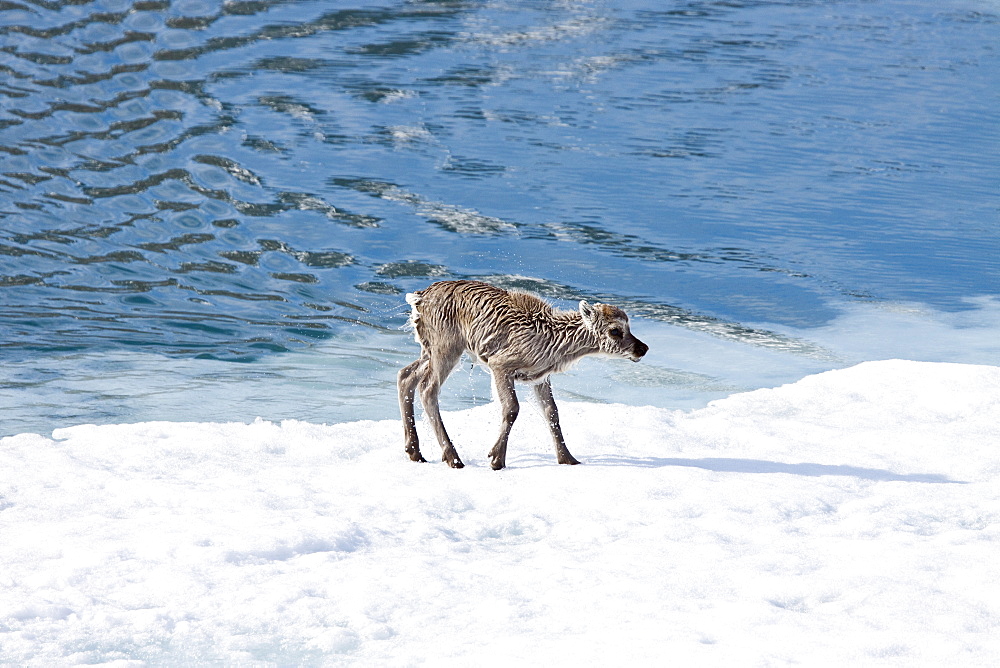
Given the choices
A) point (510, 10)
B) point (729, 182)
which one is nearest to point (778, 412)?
point (729, 182)

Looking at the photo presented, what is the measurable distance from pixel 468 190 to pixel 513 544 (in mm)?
13080

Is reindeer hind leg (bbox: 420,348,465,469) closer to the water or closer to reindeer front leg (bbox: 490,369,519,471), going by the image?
reindeer front leg (bbox: 490,369,519,471)

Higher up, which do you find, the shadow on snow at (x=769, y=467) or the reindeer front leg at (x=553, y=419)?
the reindeer front leg at (x=553, y=419)

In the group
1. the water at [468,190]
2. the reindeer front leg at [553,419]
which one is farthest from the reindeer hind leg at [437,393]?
the water at [468,190]

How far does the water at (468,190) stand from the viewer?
12734mm

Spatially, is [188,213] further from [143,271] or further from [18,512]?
[18,512]

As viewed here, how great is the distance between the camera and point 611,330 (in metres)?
7.77

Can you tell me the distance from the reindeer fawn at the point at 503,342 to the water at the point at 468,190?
2588 mm

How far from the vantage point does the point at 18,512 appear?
6949mm

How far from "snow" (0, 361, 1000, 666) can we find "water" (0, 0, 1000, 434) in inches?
96.1

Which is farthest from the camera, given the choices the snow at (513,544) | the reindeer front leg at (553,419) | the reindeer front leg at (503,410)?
the reindeer front leg at (553,419)

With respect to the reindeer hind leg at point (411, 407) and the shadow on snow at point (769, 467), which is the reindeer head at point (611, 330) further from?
the reindeer hind leg at point (411, 407)

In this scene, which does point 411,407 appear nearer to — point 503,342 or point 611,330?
point 503,342

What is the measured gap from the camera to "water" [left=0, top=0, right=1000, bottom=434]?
12.7m
